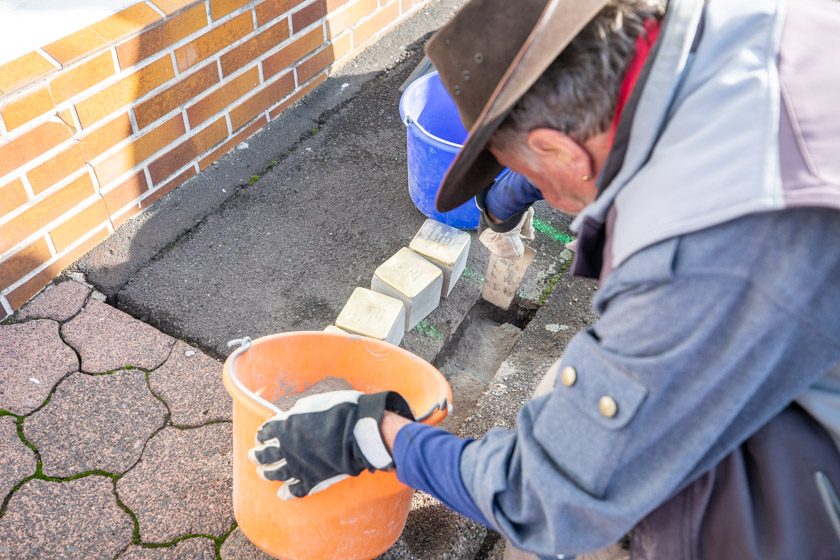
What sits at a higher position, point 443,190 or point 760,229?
point 760,229

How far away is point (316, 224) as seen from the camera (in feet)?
9.74

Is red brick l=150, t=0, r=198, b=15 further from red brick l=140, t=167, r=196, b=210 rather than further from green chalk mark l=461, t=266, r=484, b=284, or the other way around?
green chalk mark l=461, t=266, r=484, b=284

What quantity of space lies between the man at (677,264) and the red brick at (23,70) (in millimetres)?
1579

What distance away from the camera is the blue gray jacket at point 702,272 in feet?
3.33

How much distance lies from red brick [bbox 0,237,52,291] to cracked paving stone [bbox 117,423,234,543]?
2.61 feet

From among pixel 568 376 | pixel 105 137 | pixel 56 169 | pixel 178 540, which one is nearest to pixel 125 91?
pixel 105 137

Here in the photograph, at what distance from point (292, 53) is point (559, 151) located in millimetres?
2388

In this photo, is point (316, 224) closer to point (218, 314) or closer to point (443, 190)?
point (218, 314)

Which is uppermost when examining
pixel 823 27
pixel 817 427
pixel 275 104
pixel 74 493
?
pixel 823 27

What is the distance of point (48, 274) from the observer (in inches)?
101

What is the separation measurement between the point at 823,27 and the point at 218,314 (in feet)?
6.75

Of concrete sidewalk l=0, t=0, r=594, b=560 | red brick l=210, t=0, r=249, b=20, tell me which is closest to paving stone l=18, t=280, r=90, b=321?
concrete sidewalk l=0, t=0, r=594, b=560

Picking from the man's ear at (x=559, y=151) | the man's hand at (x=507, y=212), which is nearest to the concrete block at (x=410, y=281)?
the man's hand at (x=507, y=212)

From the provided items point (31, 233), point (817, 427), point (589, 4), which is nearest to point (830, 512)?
point (817, 427)
